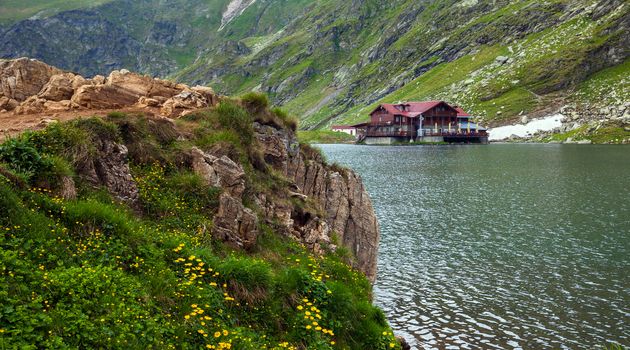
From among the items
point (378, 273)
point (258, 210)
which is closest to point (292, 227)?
point (258, 210)

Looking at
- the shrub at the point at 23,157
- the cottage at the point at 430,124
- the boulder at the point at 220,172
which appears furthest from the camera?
the cottage at the point at 430,124

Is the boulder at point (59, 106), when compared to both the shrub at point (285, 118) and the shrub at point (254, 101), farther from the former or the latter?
the shrub at point (285, 118)

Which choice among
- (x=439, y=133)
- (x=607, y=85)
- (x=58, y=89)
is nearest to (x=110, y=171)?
(x=58, y=89)

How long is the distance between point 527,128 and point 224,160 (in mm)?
180681

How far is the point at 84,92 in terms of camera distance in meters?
21.8

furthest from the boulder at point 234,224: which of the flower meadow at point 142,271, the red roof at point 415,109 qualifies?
the red roof at point 415,109

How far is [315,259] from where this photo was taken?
1906 centimetres

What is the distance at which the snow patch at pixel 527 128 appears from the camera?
174 meters

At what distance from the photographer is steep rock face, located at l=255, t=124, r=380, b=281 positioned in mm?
26312

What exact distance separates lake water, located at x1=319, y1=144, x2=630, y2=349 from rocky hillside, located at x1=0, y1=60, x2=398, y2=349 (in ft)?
27.7

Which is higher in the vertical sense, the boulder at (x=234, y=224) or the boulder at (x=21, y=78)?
the boulder at (x=21, y=78)

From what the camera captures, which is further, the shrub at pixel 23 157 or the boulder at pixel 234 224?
the boulder at pixel 234 224

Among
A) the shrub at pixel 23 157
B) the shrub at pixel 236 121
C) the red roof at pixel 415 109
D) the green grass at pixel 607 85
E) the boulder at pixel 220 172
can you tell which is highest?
the green grass at pixel 607 85

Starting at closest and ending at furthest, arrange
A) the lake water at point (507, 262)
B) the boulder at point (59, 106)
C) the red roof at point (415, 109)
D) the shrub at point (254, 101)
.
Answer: the boulder at point (59, 106) → the lake water at point (507, 262) → the shrub at point (254, 101) → the red roof at point (415, 109)
